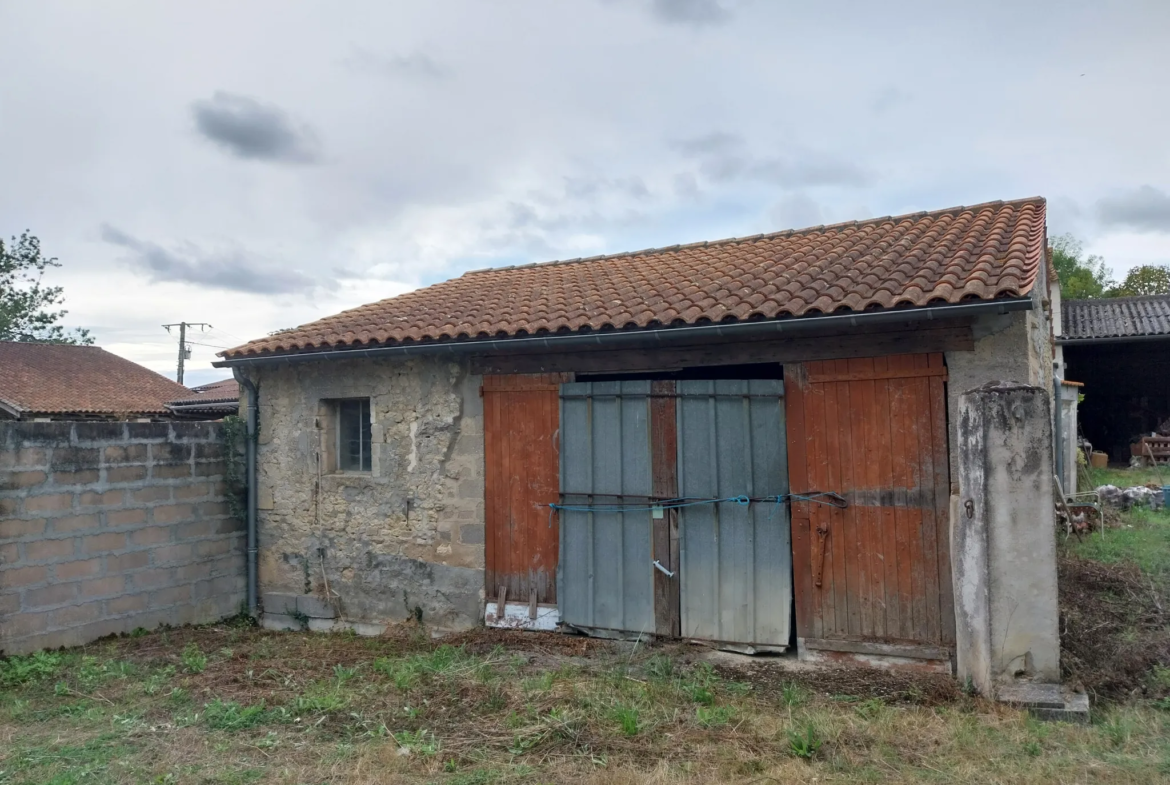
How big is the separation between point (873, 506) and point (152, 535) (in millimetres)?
6451

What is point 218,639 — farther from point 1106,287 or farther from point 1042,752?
point 1106,287

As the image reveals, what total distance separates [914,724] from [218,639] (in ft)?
19.6

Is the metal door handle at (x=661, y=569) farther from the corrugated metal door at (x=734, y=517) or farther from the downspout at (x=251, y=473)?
the downspout at (x=251, y=473)

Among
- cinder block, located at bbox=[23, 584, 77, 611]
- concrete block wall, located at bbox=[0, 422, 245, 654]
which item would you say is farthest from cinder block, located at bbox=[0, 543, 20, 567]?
cinder block, located at bbox=[23, 584, 77, 611]

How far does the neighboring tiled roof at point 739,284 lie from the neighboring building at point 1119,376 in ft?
38.0

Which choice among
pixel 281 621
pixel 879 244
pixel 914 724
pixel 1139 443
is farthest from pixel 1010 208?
pixel 1139 443

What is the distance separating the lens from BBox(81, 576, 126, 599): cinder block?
21.9ft

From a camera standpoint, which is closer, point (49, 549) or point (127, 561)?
point (49, 549)

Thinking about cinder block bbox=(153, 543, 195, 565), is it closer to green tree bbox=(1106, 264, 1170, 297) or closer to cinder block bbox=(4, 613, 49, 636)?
cinder block bbox=(4, 613, 49, 636)

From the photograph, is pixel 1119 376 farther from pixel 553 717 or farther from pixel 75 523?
pixel 75 523

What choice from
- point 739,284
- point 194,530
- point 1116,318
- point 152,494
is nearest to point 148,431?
point 152,494

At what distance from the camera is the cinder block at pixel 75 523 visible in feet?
21.3

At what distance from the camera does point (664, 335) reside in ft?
19.5

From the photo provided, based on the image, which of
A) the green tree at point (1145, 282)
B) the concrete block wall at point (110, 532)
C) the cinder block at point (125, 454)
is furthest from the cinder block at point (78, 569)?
the green tree at point (1145, 282)
